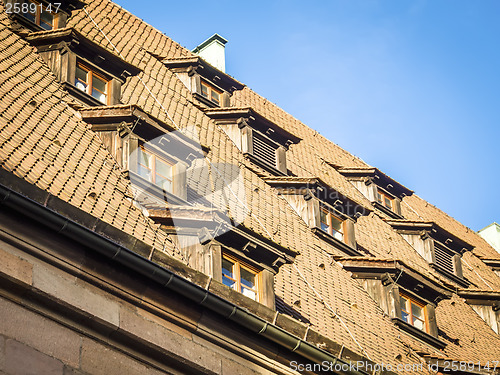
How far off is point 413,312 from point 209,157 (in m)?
5.29

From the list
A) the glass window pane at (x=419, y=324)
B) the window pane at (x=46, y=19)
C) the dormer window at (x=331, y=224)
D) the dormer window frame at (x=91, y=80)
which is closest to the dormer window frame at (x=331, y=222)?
the dormer window at (x=331, y=224)

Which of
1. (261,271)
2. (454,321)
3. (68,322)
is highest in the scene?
(454,321)

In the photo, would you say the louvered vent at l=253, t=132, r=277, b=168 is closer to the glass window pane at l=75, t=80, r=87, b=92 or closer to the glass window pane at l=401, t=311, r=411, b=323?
the glass window pane at l=401, t=311, r=411, b=323

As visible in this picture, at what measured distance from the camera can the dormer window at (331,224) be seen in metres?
20.5

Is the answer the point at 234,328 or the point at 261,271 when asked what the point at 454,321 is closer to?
the point at 261,271

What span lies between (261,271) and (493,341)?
30.1ft

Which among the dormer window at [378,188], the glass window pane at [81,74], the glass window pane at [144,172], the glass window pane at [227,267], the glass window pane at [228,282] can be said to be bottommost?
the glass window pane at [228,282]

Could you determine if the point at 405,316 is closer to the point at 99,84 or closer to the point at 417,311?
the point at 417,311

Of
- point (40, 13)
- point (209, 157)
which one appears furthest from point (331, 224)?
point (40, 13)

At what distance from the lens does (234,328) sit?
12.9 metres

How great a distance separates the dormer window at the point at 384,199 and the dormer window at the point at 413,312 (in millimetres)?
6152

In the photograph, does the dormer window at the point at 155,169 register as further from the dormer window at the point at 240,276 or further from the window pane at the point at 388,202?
the window pane at the point at 388,202

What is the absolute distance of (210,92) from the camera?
75.1 ft

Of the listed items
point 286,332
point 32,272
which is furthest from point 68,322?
point 286,332
